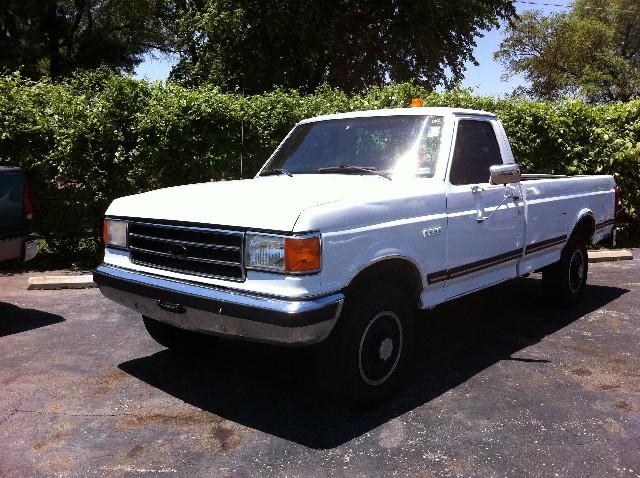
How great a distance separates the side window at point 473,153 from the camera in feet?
15.5

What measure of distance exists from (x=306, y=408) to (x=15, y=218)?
12.3 ft

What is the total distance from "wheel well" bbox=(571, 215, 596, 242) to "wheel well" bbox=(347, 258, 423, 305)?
10.3 feet

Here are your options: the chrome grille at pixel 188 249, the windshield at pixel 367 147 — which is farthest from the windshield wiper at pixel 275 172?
the chrome grille at pixel 188 249

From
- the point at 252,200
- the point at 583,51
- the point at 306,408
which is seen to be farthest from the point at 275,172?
the point at 583,51

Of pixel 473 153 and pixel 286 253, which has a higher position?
pixel 473 153

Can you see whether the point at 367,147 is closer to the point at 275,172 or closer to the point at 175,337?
the point at 275,172

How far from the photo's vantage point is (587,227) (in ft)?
21.9

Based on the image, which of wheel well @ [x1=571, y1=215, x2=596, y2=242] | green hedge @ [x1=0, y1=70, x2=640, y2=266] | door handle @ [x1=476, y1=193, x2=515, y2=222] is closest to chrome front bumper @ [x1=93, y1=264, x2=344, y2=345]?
door handle @ [x1=476, y1=193, x2=515, y2=222]

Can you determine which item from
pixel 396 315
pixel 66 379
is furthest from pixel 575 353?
pixel 66 379

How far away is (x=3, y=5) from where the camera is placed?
2727 cm

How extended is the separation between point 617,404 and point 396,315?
1.63 m

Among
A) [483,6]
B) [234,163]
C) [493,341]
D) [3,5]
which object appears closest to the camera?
[493,341]

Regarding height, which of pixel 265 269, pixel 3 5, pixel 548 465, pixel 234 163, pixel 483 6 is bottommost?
pixel 548 465

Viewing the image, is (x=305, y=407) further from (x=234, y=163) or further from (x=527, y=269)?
(x=234, y=163)
